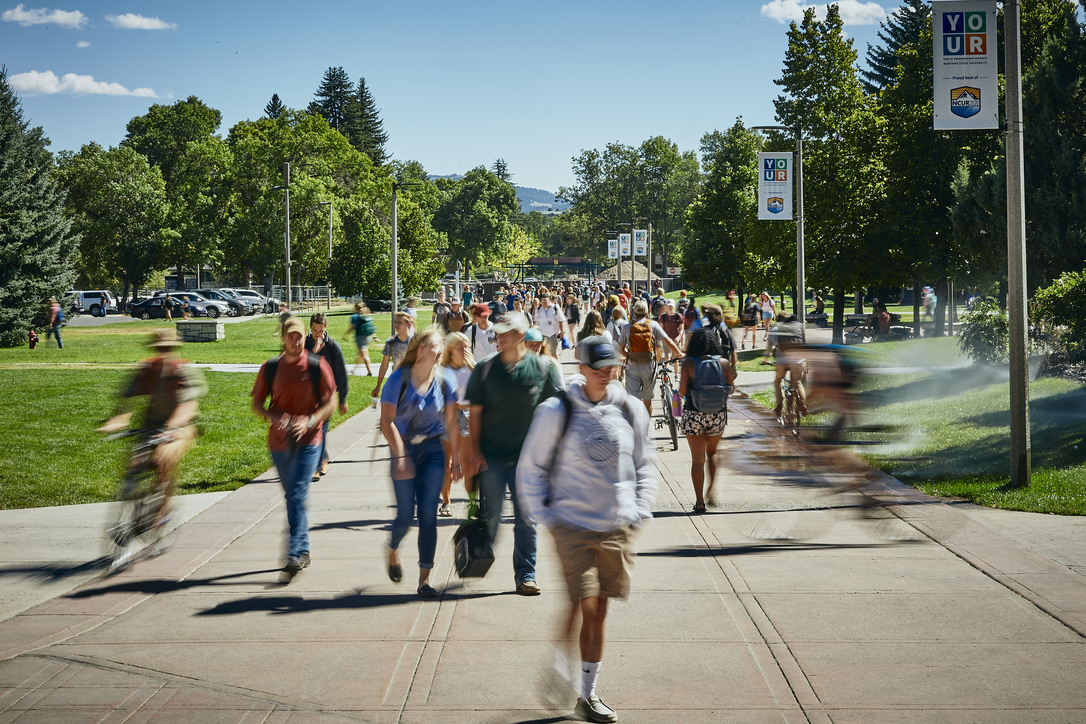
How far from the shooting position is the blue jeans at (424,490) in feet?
21.7

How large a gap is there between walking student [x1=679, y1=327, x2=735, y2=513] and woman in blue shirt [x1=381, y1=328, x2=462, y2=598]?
123 inches

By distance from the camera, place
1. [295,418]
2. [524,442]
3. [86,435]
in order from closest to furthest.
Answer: [524,442]
[295,418]
[86,435]

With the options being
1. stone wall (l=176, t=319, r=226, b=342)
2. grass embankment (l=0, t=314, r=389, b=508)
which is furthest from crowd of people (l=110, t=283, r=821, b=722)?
stone wall (l=176, t=319, r=226, b=342)

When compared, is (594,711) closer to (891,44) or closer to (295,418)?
(295,418)

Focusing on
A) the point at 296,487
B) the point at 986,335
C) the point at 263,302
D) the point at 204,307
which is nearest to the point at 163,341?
the point at 296,487

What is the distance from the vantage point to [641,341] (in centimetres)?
1209

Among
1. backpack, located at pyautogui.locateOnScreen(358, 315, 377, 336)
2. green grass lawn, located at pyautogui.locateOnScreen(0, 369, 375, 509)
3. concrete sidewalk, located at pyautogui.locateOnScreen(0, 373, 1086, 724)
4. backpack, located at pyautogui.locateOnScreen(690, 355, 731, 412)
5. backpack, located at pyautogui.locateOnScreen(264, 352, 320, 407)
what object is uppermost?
backpack, located at pyautogui.locateOnScreen(358, 315, 377, 336)

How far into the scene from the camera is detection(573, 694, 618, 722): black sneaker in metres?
4.62

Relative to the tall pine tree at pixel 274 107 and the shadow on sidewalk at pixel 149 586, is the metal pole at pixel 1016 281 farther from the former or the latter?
the tall pine tree at pixel 274 107

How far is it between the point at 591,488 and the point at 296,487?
3223 mm

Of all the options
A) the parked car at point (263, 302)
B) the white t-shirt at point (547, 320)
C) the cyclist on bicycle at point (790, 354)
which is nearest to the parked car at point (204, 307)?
the parked car at point (263, 302)

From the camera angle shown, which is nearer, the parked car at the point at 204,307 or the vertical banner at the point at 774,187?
the vertical banner at the point at 774,187

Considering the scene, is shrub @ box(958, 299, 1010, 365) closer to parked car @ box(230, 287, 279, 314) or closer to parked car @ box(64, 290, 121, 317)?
parked car @ box(230, 287, 279, 314)

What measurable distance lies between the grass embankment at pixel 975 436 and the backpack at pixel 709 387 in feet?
4.66
